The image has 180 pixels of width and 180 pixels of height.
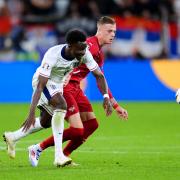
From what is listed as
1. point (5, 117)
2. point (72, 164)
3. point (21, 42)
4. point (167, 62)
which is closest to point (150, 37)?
point (167, 62)

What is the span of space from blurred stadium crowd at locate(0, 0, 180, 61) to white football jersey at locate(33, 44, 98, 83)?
13966 mm

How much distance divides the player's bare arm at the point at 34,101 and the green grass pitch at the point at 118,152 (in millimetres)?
608

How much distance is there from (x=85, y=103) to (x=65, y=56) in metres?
1.08

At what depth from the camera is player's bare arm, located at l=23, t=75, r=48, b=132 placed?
404 inches

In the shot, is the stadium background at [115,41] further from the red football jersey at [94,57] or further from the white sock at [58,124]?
the white sock at [58,124]

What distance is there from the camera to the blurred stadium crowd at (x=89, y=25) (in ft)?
82.3

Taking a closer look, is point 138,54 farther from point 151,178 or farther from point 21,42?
point 151,178

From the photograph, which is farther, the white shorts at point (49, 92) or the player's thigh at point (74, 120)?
the player's thigh at point (74, 120)

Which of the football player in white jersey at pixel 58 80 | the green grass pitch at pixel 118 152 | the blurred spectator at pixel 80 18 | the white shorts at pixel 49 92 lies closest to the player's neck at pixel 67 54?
the football player in white jersey at pixel 58 80

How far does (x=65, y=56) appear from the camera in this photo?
10641 millimetres

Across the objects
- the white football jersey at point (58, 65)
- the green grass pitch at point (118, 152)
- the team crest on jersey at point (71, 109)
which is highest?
the white football jersey at point (58, 65)

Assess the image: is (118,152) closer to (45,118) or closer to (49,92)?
(45,118)

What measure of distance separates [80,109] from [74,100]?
40 centimetres

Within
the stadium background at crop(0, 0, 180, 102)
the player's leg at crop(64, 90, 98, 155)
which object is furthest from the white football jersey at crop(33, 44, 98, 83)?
the stadium background at crop(0, 0, 180, 102)
